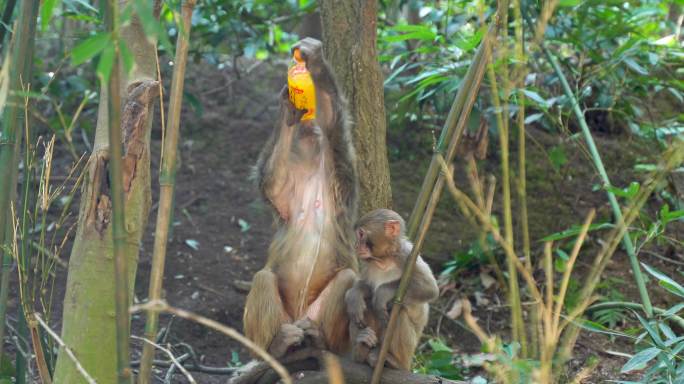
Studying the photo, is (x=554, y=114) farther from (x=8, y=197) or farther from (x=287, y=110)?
(x=8, y=197)

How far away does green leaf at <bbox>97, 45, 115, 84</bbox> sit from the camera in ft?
7.02

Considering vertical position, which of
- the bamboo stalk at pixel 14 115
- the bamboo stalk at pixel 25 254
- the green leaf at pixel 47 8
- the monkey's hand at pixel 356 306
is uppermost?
the green leaf at pixel 47 8

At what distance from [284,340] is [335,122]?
1.09 m

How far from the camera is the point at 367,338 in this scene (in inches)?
167

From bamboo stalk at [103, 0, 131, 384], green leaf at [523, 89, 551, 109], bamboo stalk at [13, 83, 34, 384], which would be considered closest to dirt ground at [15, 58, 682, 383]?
green leaf at [523, 89, 551, 109]

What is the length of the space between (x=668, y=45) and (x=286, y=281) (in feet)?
9.51

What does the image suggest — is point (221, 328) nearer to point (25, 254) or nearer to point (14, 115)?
point (14, 115)

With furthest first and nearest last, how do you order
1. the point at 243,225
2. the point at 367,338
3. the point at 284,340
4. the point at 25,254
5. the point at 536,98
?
1. the point at 243,225
2. the point at 536,98
3. the point at 284,340
4. the point at 367,338
5. the point at 25,254

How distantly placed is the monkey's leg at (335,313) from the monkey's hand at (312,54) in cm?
103

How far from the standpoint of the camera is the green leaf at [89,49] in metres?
2.16

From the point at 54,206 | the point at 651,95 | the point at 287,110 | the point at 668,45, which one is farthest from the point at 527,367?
the point at 54,206

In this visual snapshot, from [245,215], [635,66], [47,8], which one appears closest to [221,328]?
[47,8]

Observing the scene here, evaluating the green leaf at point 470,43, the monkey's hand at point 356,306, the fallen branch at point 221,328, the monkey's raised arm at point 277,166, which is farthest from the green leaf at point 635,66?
the fallen branch at point 221,328

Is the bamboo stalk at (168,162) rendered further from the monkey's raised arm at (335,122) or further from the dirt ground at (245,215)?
the dirt ground at (245,215)
